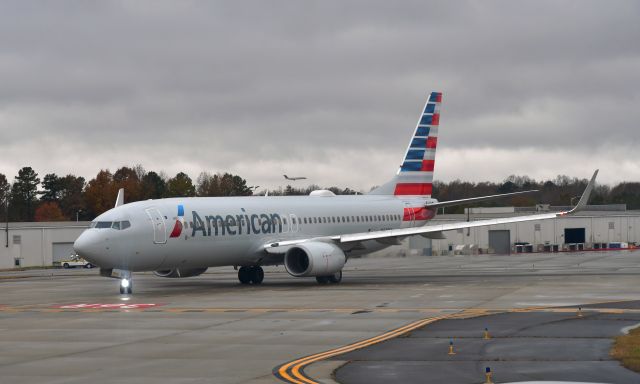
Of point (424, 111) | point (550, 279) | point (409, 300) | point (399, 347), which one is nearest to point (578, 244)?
point (424, 111)

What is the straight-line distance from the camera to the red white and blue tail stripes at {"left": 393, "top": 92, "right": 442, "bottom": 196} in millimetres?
61219

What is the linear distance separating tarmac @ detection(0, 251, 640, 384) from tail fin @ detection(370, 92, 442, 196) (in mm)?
11396

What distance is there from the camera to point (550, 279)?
50.1 meters

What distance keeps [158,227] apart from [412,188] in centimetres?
2173

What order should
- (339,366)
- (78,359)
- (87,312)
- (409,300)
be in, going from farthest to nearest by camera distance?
(409,300) → (87,312) → (78,359) → (339,366)

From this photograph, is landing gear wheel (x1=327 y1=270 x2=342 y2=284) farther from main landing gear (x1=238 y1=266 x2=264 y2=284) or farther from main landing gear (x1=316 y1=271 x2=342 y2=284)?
main landing gear (x1=238 y1=266 x2=264 y2=284)

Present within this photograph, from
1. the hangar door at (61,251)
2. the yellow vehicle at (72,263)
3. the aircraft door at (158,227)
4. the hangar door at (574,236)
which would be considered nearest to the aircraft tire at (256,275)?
the aircraft door at (158,227)

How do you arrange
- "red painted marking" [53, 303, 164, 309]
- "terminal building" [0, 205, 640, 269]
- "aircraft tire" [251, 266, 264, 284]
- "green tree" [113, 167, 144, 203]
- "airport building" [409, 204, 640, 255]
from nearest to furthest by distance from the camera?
"red painted marking" [53, 303, 164, 309]
"aircraft tire" [251, 266, 264, 284]
"terminal building" [0, 205, 640, 269]
"airport building" [409, 204, 640, 255]
"green tree" [113, 167, 144, 203]

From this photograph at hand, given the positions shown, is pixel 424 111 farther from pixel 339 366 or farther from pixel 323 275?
pixel 339 366

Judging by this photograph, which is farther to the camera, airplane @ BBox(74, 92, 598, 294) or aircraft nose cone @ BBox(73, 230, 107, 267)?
airplane @ BBox(74, 92, 598, 294)

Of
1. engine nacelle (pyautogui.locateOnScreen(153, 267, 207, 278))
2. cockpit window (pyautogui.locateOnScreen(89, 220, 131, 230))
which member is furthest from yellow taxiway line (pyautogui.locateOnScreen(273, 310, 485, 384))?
engine nacelle (pyautogui.locateOnScreen(153, 267, 207, 278))

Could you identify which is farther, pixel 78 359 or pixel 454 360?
pixel 78 359

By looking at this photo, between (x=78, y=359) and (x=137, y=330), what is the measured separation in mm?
6226

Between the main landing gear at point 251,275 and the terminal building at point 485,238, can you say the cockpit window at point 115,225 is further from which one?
the terminal building at point 485,238
